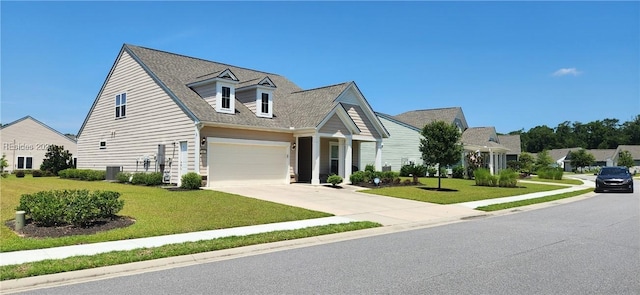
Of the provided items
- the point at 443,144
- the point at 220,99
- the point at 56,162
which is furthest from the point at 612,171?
the point at 56,162

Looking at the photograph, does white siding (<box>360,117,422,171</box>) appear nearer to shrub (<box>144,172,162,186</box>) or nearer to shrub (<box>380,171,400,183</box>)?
shrub (<box>380,171,400,183</box>)

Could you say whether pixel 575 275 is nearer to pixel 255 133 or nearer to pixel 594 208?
pixel 594 208

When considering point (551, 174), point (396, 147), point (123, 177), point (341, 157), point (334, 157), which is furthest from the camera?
point (551, 174)

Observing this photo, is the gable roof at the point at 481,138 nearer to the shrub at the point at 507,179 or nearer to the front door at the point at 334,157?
the shrub at the point at 507,179

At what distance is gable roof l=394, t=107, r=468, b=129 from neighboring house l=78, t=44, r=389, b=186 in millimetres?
15820

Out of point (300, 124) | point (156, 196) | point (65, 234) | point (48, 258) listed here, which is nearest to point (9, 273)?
point (48, 258)

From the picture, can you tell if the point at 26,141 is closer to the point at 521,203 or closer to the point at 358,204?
the point at 358,204

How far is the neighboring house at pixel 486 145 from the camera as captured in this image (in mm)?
42406

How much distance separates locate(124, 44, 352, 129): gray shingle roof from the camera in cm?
2159

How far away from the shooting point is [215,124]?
66.8 feet

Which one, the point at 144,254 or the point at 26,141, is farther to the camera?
the point at 26,141

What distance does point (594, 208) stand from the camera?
56.4 ft

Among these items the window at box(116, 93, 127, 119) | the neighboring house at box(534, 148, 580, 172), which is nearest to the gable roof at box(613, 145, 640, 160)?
the neighboring house at box(534, 148, 580, 172)

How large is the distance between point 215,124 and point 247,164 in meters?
3.00
